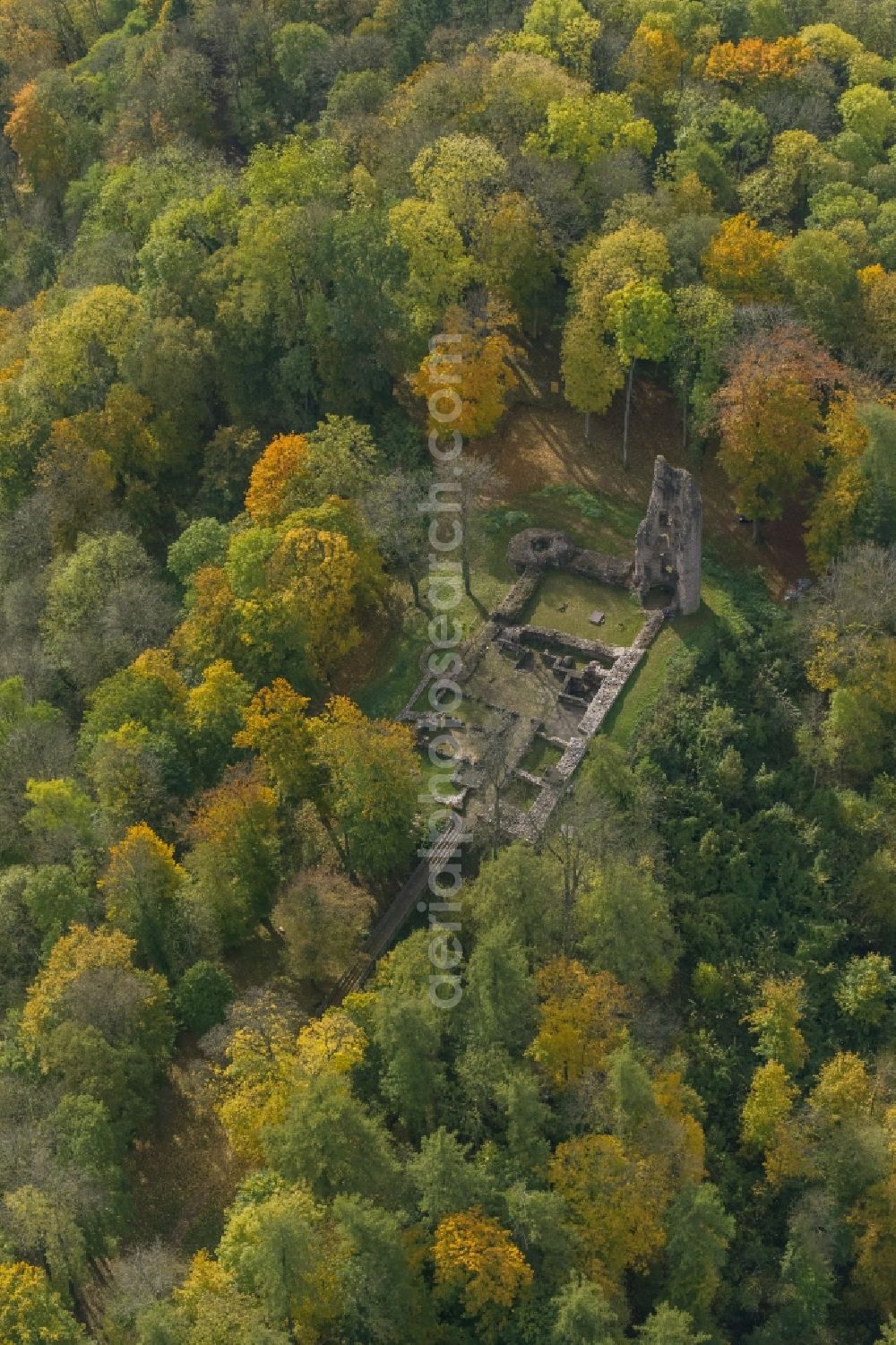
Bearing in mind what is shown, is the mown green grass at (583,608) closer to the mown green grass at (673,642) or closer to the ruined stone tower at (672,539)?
the ruined stone tower at (672,539)

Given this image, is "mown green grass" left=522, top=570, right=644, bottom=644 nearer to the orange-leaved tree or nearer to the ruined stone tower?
the ruined stone tower

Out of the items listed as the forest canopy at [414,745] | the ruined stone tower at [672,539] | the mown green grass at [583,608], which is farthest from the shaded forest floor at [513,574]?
the ruined stone tower at [672,539]

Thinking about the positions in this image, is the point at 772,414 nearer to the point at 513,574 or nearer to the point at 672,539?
the point at 672,539

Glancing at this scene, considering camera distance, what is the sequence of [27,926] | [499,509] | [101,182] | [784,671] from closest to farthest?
1. [27,926]
2. [784,671]
3. [499,509]
4. [101,182]

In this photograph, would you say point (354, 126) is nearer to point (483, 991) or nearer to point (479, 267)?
point (479, 267)

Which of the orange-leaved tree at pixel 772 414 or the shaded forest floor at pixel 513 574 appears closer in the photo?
the shaded forest floor at pixel 513 574

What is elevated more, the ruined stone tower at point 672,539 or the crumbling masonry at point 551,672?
the ruined stone tower at point 672,539

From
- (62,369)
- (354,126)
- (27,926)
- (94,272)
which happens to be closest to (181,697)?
(27,926)

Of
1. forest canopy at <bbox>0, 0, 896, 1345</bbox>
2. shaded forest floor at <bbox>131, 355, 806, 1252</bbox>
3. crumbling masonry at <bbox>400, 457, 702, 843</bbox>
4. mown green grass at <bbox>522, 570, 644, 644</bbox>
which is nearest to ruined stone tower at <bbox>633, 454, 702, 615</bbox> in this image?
crumbling masonry at <bbox>400, 457, 702, 843</bbox>
